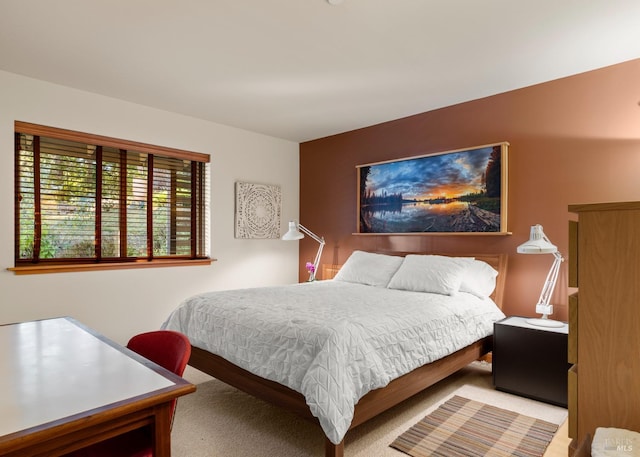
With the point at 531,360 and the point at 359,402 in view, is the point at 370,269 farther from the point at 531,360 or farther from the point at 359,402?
the point at 359,402

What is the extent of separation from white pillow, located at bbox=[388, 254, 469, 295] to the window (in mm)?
2299

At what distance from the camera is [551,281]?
3.11m

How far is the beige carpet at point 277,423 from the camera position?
2154mm

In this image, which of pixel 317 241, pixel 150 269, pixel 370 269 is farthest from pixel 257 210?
pixel 370 269

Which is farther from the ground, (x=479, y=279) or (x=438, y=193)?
(x=438, y=193)

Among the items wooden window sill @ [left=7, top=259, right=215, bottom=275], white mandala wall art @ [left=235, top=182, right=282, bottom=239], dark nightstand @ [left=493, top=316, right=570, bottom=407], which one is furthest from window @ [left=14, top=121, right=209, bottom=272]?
dark nightstand @ [left=493, top=316, right=570, bottom=407]

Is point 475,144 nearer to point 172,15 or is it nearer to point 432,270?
point 432,270

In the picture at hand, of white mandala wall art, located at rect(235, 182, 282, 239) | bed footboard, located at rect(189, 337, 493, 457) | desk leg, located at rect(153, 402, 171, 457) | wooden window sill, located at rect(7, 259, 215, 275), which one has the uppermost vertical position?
white mandala wall art, located at rect(235, 182, 282, 239)

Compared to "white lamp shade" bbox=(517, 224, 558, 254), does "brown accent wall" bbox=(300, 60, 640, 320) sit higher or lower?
higher

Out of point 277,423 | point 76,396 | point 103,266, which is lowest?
point 277,423

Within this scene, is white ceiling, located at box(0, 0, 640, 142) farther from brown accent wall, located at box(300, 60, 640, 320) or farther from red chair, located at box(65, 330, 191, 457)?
red chair, located at box(65, 330, 191, 457)

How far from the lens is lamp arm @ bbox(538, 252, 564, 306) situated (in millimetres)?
2982

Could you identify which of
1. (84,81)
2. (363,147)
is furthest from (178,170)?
(363,147)

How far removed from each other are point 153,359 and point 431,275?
241cm
